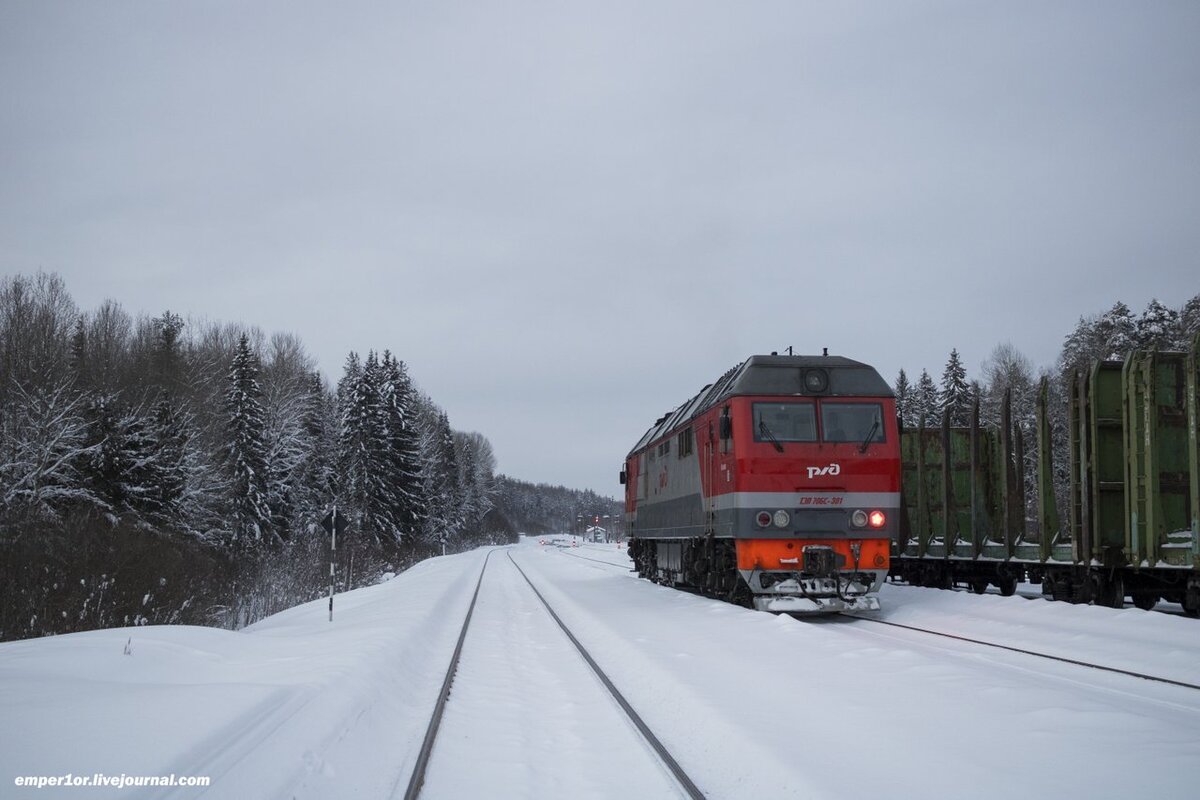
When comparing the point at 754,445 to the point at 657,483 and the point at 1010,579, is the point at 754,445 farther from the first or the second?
the point at 657,483

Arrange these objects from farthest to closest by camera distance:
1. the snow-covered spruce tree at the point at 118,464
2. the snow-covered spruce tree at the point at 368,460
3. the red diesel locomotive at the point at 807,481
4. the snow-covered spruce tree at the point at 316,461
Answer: the snow-covered spruce tree at the point at 316,461, the snow-covered spruce tree at the point at 368,460, the snow-covered spruce tree at the point at 118,464, the red diesel locomotive at the point at 807,481

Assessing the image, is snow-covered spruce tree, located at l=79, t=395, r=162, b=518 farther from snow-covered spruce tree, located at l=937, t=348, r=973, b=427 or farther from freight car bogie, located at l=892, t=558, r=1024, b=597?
snow-covered spruce tree, located at l=937, t=348, r=973, b=427

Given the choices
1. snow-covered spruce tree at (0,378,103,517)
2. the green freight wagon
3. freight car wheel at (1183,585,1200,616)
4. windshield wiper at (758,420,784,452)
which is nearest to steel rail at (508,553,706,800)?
windshield wiper at (758,420,784,452)

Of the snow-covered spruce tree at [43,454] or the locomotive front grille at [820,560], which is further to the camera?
the snow-covered spruce tree at [43,454]

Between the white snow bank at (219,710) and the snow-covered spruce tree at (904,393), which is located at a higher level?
the snow-covered spruce tree at (904,393)

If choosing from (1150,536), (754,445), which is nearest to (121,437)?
(754,445)

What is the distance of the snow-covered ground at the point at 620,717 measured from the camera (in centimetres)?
544

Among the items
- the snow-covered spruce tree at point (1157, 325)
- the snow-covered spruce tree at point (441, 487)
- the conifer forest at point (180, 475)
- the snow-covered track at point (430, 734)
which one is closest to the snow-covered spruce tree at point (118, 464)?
the conifer forest at point (180, 475)

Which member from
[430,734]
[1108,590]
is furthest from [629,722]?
[1108,590]

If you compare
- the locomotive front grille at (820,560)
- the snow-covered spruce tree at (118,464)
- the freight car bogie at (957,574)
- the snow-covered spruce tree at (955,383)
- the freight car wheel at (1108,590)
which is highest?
the snow-covered spruce tree at (955,383)

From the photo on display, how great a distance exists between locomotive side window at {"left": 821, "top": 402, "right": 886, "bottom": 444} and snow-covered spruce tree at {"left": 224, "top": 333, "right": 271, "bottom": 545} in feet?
109

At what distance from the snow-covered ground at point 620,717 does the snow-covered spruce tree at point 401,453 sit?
3938 centimetres

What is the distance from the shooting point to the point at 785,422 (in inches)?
594

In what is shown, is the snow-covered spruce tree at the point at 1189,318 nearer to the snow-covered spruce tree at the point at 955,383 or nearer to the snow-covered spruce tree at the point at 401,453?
the snow-covered spruce tree at the point at 955,383
